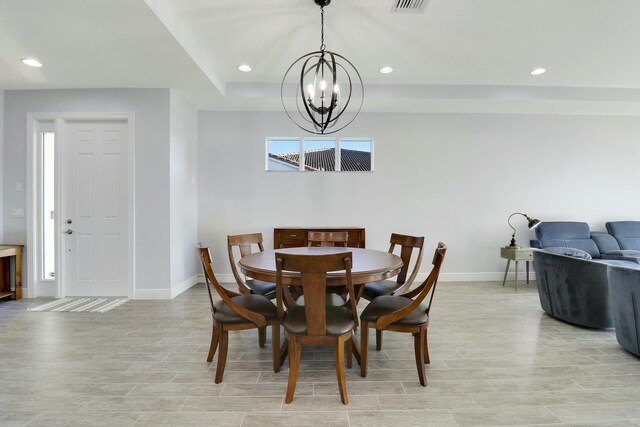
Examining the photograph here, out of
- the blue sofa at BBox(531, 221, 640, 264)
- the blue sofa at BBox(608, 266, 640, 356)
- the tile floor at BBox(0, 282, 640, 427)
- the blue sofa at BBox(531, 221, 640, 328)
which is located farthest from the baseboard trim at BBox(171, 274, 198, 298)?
the blue sofa at BBox(531, 221, 640, 264)

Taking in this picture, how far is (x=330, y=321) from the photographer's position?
1965 millimetres

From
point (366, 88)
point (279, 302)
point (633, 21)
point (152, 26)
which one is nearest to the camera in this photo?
point (279, 302)

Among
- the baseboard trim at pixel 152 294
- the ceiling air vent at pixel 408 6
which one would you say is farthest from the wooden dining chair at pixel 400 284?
the baseboard trim at pixel 152 294

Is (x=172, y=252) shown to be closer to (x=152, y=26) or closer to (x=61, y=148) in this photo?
(x=61, y=148)

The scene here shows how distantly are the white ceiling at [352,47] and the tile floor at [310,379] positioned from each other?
2.71m

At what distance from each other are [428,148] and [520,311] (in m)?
2.71

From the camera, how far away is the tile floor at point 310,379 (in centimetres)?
177

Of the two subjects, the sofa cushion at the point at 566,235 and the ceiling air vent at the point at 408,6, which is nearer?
the ceiling air vent at the point at 408,6

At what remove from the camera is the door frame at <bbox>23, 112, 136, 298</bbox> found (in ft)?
13.2

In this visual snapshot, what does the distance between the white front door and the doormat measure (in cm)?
14

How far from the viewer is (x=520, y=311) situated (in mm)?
3580

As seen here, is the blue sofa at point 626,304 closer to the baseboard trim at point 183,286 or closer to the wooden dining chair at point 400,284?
the wooden dining chair at point 400,284

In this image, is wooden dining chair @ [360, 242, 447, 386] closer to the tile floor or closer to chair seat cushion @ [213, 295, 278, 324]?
the tile floor

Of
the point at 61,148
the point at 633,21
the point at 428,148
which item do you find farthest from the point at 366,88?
the point at 61,148
